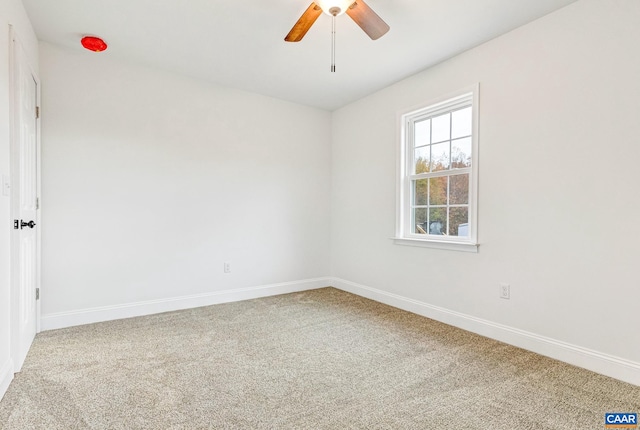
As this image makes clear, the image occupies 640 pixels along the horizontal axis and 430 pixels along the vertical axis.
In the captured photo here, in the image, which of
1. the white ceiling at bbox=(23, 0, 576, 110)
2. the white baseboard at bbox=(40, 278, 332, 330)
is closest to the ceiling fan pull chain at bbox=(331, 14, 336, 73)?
the white ceiling at bbox=(23, 0, 576, 110)

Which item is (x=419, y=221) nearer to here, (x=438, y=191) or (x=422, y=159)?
(x=438, y=191)

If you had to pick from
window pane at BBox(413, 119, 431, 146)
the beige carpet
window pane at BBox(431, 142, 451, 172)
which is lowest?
the beige carpet

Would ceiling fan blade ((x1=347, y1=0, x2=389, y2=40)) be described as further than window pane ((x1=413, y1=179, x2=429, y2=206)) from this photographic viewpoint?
No

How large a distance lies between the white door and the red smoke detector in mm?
453

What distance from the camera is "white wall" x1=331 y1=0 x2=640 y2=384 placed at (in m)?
2.04

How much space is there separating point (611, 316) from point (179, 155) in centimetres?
367

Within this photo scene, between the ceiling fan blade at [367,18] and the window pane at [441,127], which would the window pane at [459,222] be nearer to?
the window pane at [441,127]

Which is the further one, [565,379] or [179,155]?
[179,155]

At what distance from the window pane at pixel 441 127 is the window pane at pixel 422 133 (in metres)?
0.05

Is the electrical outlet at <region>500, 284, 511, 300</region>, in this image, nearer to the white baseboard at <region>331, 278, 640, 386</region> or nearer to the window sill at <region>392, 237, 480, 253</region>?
the white baseboard at <region>331, 278, 640, 386</region>

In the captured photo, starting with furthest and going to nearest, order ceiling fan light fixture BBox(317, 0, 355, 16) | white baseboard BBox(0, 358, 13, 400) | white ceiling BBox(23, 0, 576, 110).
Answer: white ceiling BBox(23, 0, 576, 110) < ceiling fan light fixture BBox(317, 0, 355, 16) < white baseboard BBox(0, 358, 13, 400)

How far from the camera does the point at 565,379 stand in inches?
80.1

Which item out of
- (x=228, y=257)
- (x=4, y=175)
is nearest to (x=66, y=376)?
(x=4, y=175)

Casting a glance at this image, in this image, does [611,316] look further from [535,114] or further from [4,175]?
[4,175]
